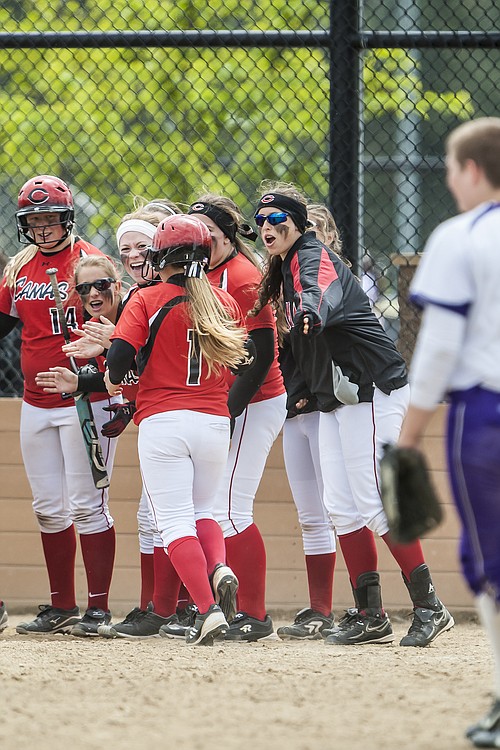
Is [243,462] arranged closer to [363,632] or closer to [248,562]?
[248,562]

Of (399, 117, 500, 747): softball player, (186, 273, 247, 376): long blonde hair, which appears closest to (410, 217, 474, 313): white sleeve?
(399, 117, 500, 747): softball player

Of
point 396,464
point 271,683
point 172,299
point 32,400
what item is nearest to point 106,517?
point 32,400

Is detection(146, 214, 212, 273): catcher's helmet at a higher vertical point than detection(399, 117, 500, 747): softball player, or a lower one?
higher

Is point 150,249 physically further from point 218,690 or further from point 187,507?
point 218,690

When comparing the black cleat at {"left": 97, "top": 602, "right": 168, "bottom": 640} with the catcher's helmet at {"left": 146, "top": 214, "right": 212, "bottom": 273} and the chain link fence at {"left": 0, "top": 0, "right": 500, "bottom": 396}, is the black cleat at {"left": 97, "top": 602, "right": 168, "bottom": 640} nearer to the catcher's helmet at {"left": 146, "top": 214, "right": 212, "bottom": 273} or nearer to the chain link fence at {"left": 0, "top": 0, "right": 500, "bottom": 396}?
the catcher's helmet at {"left": 146, "top": 214, "right": 212, "bottom": 273}

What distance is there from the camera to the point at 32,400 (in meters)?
5.18

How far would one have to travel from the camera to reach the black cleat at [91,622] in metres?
5.09

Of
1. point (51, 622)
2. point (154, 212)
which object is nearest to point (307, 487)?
point (51, 622)

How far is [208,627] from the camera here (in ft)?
13.9

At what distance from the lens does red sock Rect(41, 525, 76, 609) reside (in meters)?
5.25

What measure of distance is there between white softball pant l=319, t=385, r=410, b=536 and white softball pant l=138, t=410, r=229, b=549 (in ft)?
1.84

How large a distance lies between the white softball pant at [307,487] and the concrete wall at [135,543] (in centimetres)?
62

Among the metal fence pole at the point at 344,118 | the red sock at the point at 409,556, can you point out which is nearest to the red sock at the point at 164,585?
the red sock at the point at 409,556

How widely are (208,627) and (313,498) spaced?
3.78 ft
